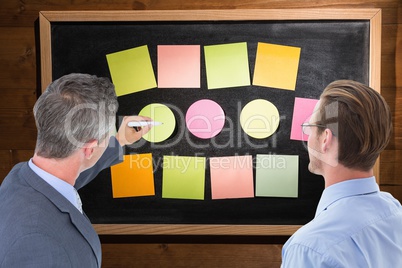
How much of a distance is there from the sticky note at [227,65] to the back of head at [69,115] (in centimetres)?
73

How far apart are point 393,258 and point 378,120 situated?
11.0 inches

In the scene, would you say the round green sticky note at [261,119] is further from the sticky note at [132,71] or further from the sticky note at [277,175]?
the sticky note at [132,71]

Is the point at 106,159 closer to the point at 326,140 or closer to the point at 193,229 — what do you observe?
the point at 193,229

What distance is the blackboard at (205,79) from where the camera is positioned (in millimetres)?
1861

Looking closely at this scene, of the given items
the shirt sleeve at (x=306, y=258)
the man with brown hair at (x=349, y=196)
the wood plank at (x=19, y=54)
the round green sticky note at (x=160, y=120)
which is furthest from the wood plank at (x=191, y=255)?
the shirt sleeve at (x=306, y=258)

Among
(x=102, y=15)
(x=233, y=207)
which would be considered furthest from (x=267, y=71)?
(x=102, y=15)

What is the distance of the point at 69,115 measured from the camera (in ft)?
3.74

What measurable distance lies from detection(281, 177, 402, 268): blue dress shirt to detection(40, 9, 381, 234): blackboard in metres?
0.81

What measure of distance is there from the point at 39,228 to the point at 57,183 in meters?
0.15

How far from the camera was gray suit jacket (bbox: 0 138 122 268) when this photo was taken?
1.00 m

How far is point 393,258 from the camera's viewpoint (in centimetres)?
103

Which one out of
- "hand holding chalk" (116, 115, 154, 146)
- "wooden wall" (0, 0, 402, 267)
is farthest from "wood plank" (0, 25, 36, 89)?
"hand holding chalk" (116, 115, 154, 146)

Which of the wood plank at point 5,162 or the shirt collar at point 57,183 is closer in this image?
the shirt collar at point 57,183

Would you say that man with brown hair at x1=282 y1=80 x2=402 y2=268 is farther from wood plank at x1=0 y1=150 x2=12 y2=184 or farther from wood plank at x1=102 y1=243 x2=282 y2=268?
wood plank at x1=0 y1=150 x2=12 y2=184
